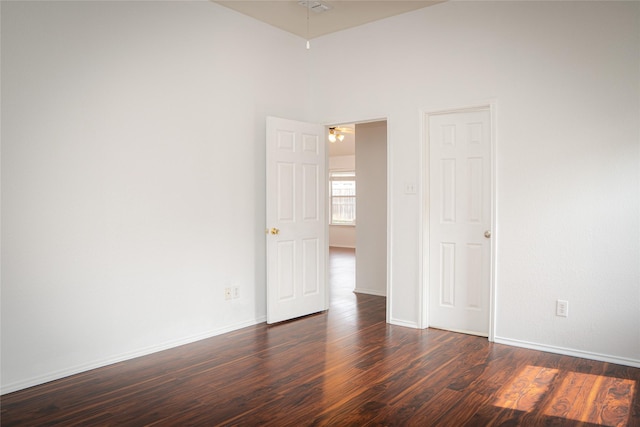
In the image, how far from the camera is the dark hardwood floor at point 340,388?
2744 millimetres

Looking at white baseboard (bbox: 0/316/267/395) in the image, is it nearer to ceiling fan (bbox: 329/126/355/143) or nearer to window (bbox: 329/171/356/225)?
ceiling fan (bbox: 329/126/355/143)

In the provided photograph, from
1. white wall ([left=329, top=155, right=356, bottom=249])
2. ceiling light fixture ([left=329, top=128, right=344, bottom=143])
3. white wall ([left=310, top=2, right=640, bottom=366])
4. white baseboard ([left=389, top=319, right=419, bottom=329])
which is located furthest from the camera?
white wall ([left=329, top=155, right=356, bottom=249])

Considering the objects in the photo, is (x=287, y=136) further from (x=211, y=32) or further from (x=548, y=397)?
(x=548, y=397)

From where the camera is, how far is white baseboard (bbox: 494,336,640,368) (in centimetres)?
361

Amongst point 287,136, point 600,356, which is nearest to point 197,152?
point 287,136

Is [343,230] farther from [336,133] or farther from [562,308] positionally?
[562,308]

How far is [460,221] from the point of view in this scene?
4.52 m

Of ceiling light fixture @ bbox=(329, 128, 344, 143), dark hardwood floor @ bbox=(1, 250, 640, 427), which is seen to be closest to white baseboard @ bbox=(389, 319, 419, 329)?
dark hardwood floor @ bbox=(1, 250, 640, 427)

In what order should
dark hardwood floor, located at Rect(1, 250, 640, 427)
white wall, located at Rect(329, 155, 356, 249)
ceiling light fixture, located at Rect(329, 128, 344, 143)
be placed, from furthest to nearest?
white wall, located at Rect(329, 155, 356, 249), ceiling light fixture, located at Rect(329, 128, 344, 143), dark hardwood floor, located at Rect(1, 250, 640, 427)

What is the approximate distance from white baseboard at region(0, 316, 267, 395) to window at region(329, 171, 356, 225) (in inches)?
309

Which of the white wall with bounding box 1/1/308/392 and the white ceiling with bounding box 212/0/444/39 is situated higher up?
the white ceiling with bounding box 212/0/444/39

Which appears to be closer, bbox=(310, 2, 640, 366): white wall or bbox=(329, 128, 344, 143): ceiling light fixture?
bbox=(310, 2, 640, 366): white wall

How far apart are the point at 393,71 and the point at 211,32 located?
5.77ft

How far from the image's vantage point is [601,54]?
12.0ft
